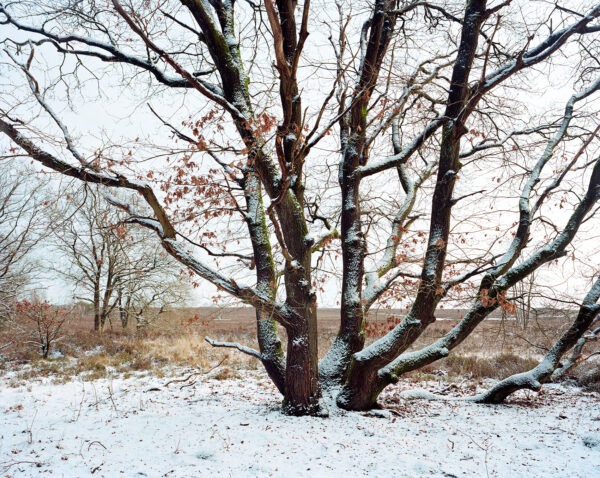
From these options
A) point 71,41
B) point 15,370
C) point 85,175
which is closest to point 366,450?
point 85,175

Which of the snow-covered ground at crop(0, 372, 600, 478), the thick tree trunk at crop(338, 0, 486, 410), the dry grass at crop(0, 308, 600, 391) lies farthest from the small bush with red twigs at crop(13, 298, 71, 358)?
the thick tree trunk at crop(338, 0, 486, 410)

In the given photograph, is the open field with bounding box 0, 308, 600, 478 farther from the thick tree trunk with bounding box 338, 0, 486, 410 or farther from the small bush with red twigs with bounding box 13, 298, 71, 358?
the small bush with red twigs with bounding box 13, 298, 71, 358

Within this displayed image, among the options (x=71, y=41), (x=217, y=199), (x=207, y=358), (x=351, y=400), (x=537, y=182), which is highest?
(x=71, y=41)

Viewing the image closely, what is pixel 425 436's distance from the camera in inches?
172

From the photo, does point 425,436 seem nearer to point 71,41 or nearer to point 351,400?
point 351,400

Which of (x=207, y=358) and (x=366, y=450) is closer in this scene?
(x=366, y=450)

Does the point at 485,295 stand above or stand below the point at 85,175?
below

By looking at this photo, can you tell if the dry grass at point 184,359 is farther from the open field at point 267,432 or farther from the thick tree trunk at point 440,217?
the thick tree trunk at point 440,217

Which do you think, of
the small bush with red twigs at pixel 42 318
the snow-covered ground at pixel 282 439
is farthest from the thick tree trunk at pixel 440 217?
the small bush with red twigs at pixel 42 318

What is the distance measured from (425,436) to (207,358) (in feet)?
28.6

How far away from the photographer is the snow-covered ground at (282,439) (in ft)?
11.2

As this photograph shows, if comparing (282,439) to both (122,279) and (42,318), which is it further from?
(122,279)

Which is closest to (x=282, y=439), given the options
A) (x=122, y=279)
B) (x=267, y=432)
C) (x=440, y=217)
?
(x=267, y=432)

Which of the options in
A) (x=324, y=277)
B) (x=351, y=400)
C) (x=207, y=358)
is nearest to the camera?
(x=351, y=400)
